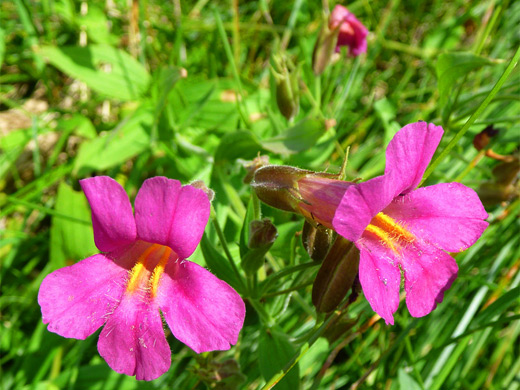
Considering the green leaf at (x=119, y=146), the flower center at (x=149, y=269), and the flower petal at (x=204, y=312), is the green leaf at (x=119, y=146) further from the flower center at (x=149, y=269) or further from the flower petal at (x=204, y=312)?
the flower petal at (x=204, y=312)

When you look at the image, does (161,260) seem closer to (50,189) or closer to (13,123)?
(50,189)

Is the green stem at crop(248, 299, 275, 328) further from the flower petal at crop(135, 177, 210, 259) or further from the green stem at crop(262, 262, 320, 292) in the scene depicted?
the flower petal at crop(135, 177, 210, 259)

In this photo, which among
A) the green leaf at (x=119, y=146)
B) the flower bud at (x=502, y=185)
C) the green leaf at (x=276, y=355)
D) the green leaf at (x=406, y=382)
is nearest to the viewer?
the green leaf at (x=276, y=355)

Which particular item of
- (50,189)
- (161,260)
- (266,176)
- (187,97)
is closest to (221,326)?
(161,260)

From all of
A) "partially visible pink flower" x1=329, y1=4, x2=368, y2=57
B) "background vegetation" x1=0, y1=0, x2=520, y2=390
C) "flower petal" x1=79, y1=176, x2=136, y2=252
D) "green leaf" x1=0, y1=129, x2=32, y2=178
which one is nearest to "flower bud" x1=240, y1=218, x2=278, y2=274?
"background vegetation" x1=0, y1=0, x2=520, y2=390

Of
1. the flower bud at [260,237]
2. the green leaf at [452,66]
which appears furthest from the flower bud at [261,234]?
the green leaf at [452,66]

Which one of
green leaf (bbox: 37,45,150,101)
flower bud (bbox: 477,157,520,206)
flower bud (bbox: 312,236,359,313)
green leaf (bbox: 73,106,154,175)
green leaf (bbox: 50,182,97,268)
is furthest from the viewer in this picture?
green leaf (bbox: 37,45,150,101)
